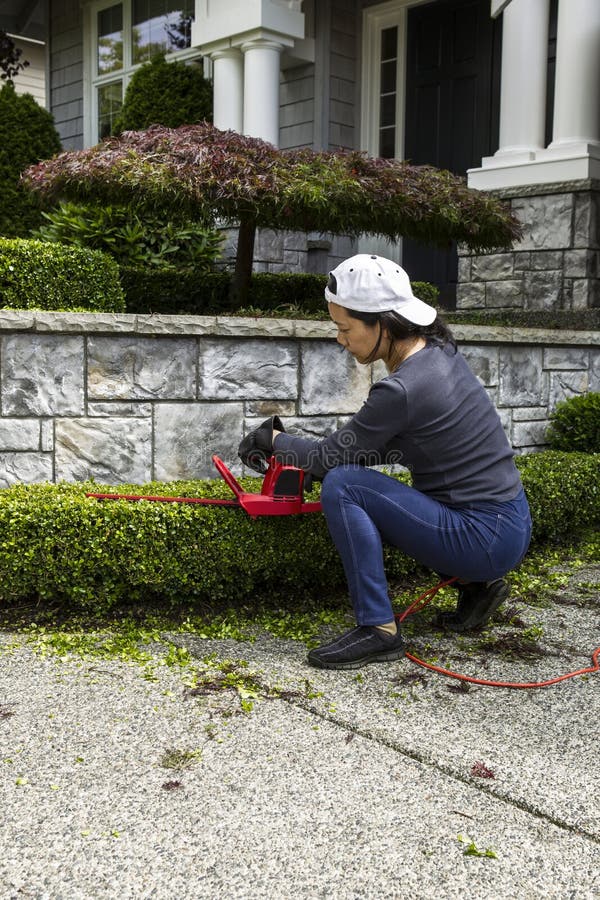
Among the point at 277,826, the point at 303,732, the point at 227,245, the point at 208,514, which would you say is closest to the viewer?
the point at 277,826

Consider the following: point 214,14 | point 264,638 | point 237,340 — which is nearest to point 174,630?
point 264,638

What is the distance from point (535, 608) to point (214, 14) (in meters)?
7.69

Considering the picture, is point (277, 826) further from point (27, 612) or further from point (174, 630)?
point (27, 612)

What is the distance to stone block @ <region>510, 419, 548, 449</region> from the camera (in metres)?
5.60

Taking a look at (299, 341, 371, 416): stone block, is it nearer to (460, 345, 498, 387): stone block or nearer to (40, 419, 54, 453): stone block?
(460, 345, 498, 387): stone block

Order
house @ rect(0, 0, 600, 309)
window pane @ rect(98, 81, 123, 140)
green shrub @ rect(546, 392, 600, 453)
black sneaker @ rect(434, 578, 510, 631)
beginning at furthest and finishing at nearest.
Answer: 1. window pane @ rect(98, 81, 123, 140)
2. house @ rect(0, 0, 600, 309)
3. green shrub @ rect(546, 392, 600, 453)
4. black sneaker @ rect(434, 578, 510, 631)

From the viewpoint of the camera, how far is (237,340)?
4.49 meters

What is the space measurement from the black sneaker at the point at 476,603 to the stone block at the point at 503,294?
485 cm

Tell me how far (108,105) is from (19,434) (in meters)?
9.24

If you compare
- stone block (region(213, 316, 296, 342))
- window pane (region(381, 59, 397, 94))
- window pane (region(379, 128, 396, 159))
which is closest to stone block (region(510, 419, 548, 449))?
stone block (region(213, 316, 296, 342))

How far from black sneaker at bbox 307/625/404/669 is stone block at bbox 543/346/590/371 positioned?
3.15 metres

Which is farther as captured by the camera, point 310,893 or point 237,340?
point 237,340

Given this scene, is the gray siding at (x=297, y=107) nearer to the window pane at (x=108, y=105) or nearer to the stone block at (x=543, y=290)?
the window pane at (x=108, y=105)

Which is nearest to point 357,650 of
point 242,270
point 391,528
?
point 391,528
